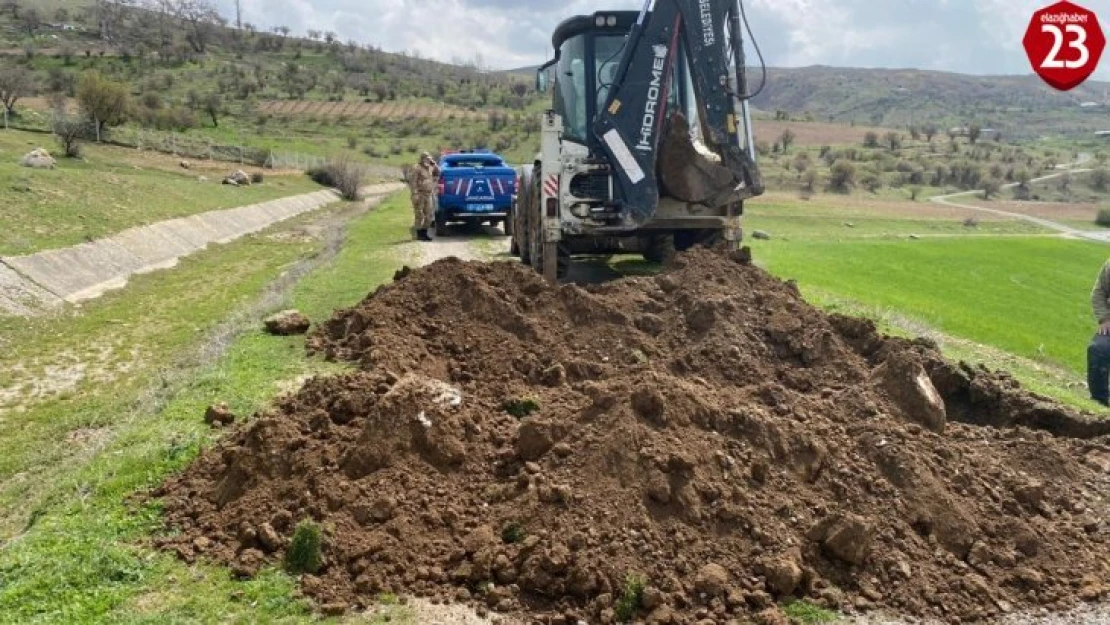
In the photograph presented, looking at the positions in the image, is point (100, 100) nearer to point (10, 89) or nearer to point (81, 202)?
point (10, 89)

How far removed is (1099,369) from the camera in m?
9.48

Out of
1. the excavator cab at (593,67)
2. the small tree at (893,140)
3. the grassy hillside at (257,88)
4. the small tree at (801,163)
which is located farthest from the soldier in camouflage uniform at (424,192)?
the small tree at (893,140)

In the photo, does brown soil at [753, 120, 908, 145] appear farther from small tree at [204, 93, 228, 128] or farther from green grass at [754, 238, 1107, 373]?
green grass at [754, 238, 1107, 373]

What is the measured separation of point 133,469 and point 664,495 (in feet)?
12.8

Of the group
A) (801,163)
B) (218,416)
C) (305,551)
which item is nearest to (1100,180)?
(801,163)

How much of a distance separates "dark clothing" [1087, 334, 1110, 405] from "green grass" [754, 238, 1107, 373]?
3923mm

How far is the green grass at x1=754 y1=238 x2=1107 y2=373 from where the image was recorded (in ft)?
51.4

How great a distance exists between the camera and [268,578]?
184 inches

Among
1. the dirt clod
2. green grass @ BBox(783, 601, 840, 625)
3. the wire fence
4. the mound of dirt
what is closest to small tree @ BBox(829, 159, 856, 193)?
the wire fence

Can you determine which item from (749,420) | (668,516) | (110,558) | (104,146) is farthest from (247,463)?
(104,146)

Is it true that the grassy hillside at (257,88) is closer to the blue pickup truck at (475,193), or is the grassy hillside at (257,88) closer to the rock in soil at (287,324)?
the blue pickup truck at (475,193)

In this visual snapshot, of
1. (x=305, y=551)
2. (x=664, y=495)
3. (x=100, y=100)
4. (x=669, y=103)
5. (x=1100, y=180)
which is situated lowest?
(x=305, y=551)

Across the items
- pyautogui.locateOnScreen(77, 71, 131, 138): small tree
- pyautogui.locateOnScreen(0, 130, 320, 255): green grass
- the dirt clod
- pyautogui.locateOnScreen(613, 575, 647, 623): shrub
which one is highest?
pyautogui.locateOnScreen(77, 71, 131, 138): small tree

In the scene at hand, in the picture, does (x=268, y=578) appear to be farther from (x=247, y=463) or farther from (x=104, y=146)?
(x=104, y=146)
